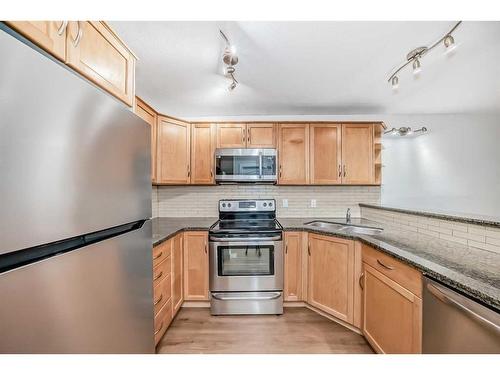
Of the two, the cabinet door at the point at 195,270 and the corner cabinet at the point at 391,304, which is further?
the cabinet door at the point at 195,270

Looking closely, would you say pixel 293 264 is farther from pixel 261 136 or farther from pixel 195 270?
pixel 261 136

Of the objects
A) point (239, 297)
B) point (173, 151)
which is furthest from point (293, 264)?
point (173, 151)

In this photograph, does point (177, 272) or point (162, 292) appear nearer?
point (162, 292)

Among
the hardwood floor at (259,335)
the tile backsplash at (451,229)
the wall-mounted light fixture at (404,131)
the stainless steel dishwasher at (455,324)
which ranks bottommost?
the hardwood floor at (259,335)

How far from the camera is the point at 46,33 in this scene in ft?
2.40

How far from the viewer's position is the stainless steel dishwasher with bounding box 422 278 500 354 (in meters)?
0.80

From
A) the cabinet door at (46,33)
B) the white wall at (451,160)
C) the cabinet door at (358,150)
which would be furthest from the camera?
the white wall at (451,160)

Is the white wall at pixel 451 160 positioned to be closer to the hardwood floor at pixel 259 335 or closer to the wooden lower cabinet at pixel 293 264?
the wooden lower cabinet at pixel 293 264

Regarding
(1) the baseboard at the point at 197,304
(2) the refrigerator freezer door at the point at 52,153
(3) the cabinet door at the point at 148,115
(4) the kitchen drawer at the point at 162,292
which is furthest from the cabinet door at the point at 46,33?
(1) the baseboard at the point at 197,304

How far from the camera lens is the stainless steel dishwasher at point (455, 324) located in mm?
801

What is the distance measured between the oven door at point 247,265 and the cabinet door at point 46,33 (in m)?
1.89

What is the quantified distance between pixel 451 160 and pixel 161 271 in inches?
161

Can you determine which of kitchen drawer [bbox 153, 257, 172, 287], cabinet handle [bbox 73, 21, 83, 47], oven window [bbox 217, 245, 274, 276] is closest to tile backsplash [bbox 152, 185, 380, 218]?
oven window [bbox 217, 245, 274, 276]
